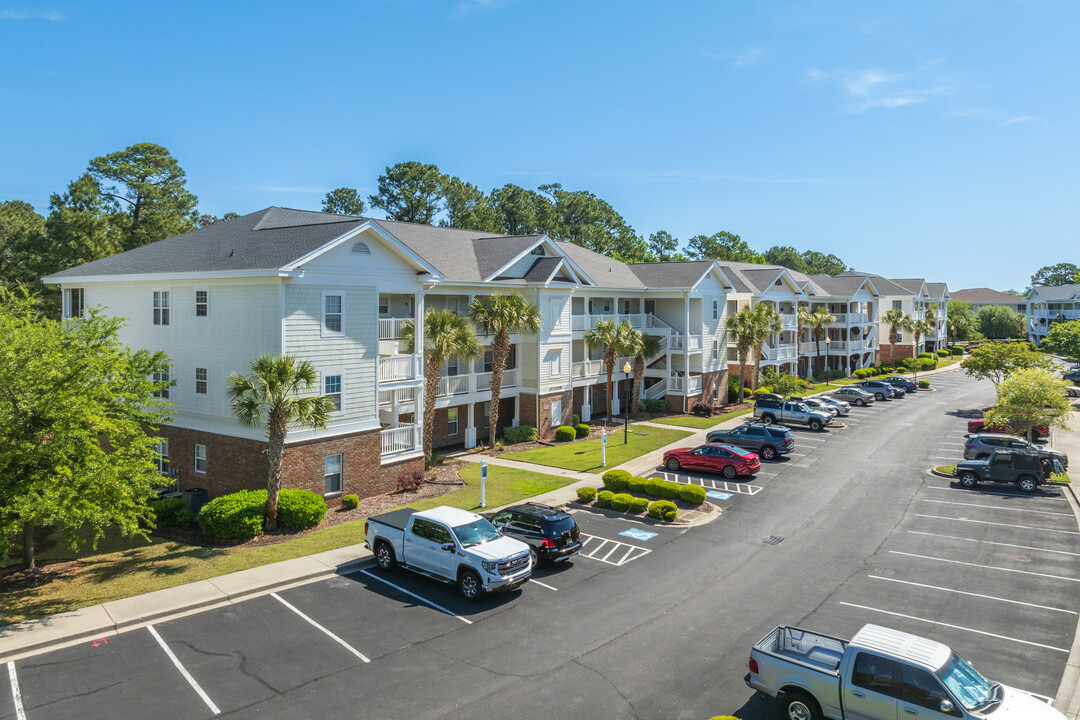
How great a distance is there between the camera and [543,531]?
768 inches

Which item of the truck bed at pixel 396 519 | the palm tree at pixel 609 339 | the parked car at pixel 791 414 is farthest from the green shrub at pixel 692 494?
the parked car at pixel 791 414

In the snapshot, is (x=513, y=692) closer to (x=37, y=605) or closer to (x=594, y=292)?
(x=37, y=605)

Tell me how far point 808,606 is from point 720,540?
566 cm

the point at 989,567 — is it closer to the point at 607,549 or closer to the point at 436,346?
the point at 607,549

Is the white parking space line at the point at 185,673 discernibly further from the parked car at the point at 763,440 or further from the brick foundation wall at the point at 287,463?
the parked car at the point at 763,440

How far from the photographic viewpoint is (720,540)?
22.6 meters

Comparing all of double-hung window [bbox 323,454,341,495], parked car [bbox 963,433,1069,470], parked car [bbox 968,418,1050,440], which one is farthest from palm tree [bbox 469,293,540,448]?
parked car [bbox 968,418,1050,440]

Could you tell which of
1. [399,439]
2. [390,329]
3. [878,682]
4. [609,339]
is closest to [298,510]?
[399,439]

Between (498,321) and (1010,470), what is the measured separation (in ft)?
77.4

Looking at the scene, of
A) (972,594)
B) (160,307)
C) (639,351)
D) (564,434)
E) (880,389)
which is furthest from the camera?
(880,389)

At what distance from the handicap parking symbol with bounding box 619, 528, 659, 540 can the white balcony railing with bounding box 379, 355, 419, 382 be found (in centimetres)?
1116

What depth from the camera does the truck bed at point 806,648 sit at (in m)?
11.2

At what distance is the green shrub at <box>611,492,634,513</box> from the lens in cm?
2550

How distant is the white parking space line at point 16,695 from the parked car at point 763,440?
2962 centimetres
